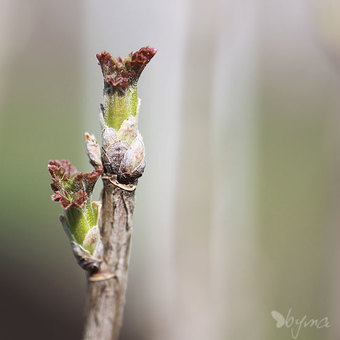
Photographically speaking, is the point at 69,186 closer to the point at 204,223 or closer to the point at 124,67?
the point at 124,67

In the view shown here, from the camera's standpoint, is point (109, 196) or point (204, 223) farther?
point (204, 223)

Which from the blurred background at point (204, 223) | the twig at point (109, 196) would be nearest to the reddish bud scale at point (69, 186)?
the twig at point (109, 196)

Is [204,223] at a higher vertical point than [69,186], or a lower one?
lower

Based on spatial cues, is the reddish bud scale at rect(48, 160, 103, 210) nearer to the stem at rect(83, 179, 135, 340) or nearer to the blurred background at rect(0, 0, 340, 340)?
the stem at rect(83, 179, 135, 340)

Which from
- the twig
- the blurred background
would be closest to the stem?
the twig

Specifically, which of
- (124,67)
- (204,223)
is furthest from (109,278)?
(204,223)

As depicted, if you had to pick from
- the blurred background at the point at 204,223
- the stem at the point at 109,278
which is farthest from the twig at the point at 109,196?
the blurred background at the point at 204,223

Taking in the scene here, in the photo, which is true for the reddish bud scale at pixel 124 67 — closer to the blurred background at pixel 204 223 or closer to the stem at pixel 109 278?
the stem at pixel 109 278

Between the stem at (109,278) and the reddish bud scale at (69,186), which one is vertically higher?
the reddish bud scale at (69,186)

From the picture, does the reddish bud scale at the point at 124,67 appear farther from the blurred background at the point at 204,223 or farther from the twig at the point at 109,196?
the blurred background at the point at 204,223

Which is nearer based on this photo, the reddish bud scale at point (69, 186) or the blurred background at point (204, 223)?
the reddish bud scale at point (69, 186)
